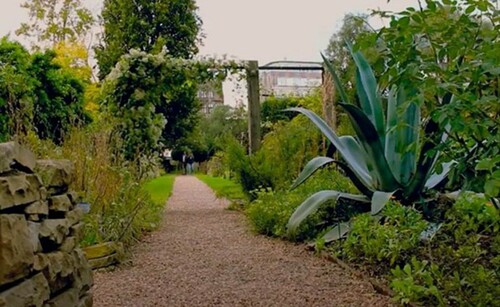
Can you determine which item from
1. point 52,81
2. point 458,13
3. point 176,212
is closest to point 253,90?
point 176,212

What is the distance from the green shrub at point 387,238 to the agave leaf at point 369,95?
95 cm

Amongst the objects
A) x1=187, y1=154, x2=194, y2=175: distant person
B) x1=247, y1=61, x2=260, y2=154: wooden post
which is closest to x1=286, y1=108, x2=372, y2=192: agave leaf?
x1=247, y1=61, x2=260, y2=154: wooden post

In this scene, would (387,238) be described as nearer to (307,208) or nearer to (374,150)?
(307,208)

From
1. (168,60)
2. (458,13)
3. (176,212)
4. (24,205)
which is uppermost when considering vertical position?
(168,60)

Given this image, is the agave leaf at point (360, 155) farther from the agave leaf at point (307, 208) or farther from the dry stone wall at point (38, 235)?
the dry stone wall at point (38, 235)

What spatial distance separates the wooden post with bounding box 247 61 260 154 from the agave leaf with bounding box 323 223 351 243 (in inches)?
174

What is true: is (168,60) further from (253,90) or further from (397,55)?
(397,55)

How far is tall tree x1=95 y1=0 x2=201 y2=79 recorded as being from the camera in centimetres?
2242

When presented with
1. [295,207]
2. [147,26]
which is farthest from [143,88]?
[147,26]

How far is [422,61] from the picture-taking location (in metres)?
1.85

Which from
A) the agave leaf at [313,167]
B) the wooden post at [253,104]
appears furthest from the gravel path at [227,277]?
the wooden post at [253,104]

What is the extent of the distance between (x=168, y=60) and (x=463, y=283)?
22.8 ft

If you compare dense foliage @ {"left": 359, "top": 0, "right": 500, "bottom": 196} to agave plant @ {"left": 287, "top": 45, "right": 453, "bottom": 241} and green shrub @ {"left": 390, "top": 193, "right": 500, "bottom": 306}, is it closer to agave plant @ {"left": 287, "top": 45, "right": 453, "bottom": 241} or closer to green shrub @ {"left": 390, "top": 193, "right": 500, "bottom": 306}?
green shrub @ {"left": 390, "top": 193, "right": 500, "bottom": 306}

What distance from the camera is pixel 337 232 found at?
13.9 ft
